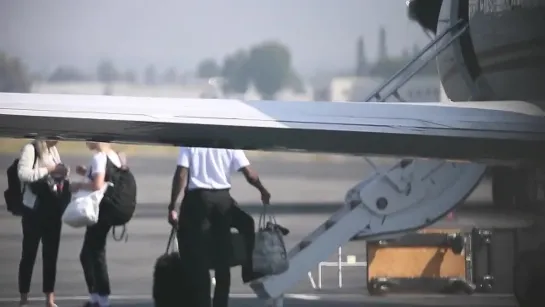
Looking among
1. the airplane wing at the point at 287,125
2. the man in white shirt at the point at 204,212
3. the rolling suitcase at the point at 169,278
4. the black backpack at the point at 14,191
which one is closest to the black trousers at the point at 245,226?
the man in white shirt at the point at 204,212

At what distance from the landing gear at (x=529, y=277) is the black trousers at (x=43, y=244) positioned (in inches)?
63.6

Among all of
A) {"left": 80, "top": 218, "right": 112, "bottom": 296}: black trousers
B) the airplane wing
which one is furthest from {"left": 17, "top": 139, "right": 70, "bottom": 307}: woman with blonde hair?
the airplane wing

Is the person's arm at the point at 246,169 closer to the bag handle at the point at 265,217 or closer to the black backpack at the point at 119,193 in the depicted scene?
the bag handle at the point at 265,217

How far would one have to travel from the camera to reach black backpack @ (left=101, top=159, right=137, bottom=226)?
14.0 ft

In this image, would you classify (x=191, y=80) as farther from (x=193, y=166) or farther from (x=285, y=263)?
(x=285, y=263)

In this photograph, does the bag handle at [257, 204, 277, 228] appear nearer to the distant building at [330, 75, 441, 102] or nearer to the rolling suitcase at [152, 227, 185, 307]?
the rolling suitcase at [152, 227, 185, 307]

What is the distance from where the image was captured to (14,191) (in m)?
4.27

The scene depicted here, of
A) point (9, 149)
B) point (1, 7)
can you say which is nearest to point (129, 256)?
point (9, 149)

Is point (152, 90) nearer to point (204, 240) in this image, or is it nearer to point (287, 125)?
point (204, 240)

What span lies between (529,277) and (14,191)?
1.81 m

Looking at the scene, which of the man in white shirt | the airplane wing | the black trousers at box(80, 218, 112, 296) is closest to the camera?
the airplane wing

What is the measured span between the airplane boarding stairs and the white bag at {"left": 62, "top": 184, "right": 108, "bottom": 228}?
639 mm

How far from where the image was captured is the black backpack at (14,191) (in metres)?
4.26

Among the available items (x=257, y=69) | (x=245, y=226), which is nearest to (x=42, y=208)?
(x=245, y=226)
